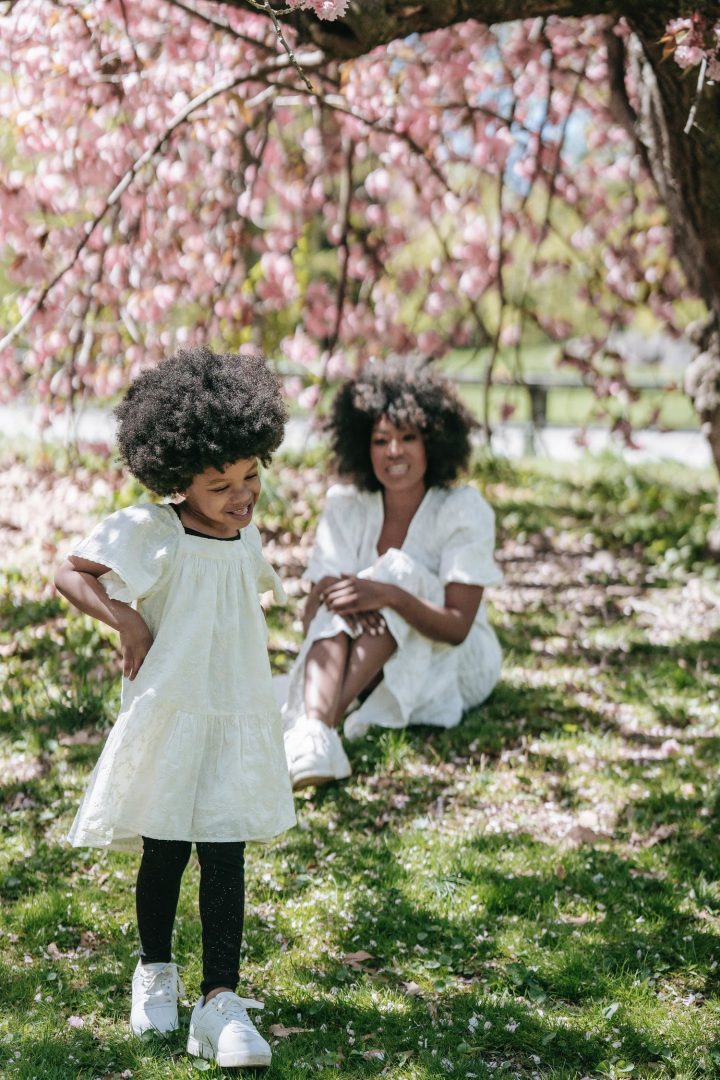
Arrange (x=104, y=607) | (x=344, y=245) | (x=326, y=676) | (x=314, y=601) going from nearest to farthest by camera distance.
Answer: (x=104, y=607) → (x=326, y=676) → (x=314, y=601) → (x=344, y=245)

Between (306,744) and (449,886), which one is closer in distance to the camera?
(449,886)

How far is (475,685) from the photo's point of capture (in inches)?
164

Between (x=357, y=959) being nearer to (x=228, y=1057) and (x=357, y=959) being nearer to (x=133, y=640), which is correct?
(x=228, y=1057)

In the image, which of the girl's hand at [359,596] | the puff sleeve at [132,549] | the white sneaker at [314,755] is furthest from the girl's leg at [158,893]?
the girl's hand at [359,596]

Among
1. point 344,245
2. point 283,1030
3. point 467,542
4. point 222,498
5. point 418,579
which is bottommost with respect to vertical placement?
point 283,1030

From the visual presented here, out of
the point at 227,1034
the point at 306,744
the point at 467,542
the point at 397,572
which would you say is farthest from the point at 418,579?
the point at 227,1034

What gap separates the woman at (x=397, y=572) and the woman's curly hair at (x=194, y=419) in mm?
1362

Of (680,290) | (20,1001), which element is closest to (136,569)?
(20,1001)

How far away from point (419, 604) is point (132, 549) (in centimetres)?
162

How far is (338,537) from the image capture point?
13.6 feet

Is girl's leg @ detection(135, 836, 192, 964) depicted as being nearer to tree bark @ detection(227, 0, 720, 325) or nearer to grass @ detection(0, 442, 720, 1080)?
grass @ detection(0, 442, 720, 1080)

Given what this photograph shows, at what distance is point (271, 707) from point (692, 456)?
9.25 m

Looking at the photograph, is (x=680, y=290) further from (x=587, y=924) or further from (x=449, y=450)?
(x=587, y=924)

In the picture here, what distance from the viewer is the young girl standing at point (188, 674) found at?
2.36 meters
